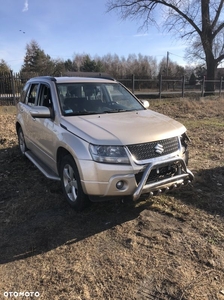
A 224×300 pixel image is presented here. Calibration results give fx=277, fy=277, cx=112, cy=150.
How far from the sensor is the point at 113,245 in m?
3.12

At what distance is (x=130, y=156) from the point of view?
3268 millimetres

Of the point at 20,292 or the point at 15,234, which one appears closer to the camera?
the point at 20,292

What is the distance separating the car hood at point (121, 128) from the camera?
333cm

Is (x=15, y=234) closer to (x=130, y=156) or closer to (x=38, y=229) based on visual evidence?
(x=38, y=229)

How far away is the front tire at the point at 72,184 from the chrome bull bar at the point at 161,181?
73cm

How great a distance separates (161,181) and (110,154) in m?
0.74

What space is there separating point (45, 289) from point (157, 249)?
4.07ft

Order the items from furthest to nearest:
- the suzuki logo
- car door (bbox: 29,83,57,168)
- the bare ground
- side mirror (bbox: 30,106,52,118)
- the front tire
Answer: car door (bbox: 29,83,57,168), side mirror (bbox: 30,106,52,118), the front tire, the suzuki logo, the bare ground

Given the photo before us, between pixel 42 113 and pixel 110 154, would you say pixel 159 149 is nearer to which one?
pixel 110 154

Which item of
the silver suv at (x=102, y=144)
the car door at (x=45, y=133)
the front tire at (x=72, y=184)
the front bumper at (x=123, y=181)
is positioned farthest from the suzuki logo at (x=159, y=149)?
the car door at (x=45, y=133)

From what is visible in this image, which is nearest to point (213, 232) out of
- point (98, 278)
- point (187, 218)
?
point (187, 218)

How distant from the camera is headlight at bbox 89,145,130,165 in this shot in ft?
10.7

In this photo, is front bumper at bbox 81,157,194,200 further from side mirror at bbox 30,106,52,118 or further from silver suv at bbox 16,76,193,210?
side mirror at bbox 30,106,52,118

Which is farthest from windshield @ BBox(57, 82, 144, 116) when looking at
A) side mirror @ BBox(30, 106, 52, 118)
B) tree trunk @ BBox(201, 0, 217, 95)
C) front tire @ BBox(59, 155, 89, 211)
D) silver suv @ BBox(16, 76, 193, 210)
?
tree trunk @ BBox(201, 0, 217, 95)
